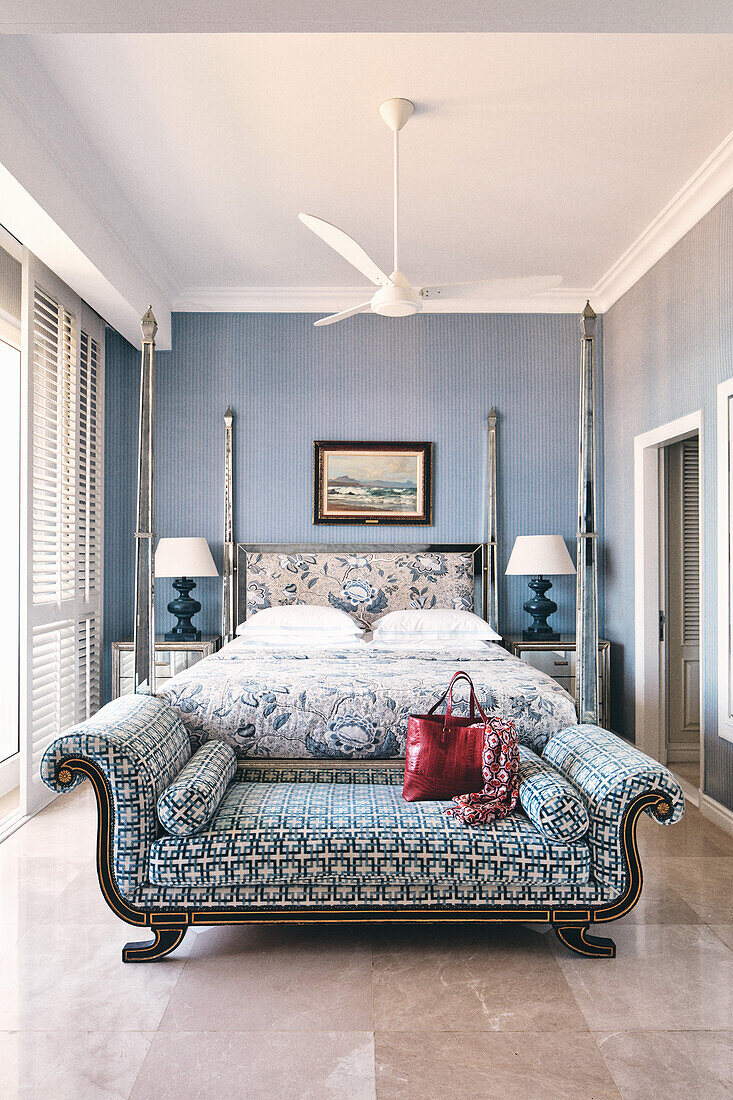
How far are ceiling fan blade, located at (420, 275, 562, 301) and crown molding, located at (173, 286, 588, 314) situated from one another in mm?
1753

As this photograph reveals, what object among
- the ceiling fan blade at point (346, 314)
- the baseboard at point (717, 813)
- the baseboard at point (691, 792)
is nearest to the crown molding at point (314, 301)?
the ceiling fan blade at point (346, 314)

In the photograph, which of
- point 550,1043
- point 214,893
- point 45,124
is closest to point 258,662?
point 214,893

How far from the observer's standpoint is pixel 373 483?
4918mm

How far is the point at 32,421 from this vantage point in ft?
11.7

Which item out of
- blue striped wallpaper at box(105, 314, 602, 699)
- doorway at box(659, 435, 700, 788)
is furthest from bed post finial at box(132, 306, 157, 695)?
doorway at box(659, 435, 700, 788)

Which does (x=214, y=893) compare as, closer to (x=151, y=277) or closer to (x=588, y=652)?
(x=588, y=652)

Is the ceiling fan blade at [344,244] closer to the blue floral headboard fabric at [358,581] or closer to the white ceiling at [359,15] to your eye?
the white ceiling at [359,15]

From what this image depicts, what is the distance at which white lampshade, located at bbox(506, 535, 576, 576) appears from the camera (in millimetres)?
4516

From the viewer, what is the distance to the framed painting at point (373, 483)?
4891 millimetres

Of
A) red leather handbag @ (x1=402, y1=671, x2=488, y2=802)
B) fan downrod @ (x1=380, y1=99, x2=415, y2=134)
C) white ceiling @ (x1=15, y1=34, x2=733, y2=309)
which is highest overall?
white ceiling @ (x1=15, y1=34, x2=733, y2=309)

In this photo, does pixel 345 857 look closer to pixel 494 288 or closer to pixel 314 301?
pixel 494 288

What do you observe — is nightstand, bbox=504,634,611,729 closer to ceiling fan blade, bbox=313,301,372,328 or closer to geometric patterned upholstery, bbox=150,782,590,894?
ceiling fan blade, bbox=313,301,372,328

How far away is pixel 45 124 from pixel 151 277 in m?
1.57

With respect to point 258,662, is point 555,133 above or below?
above
